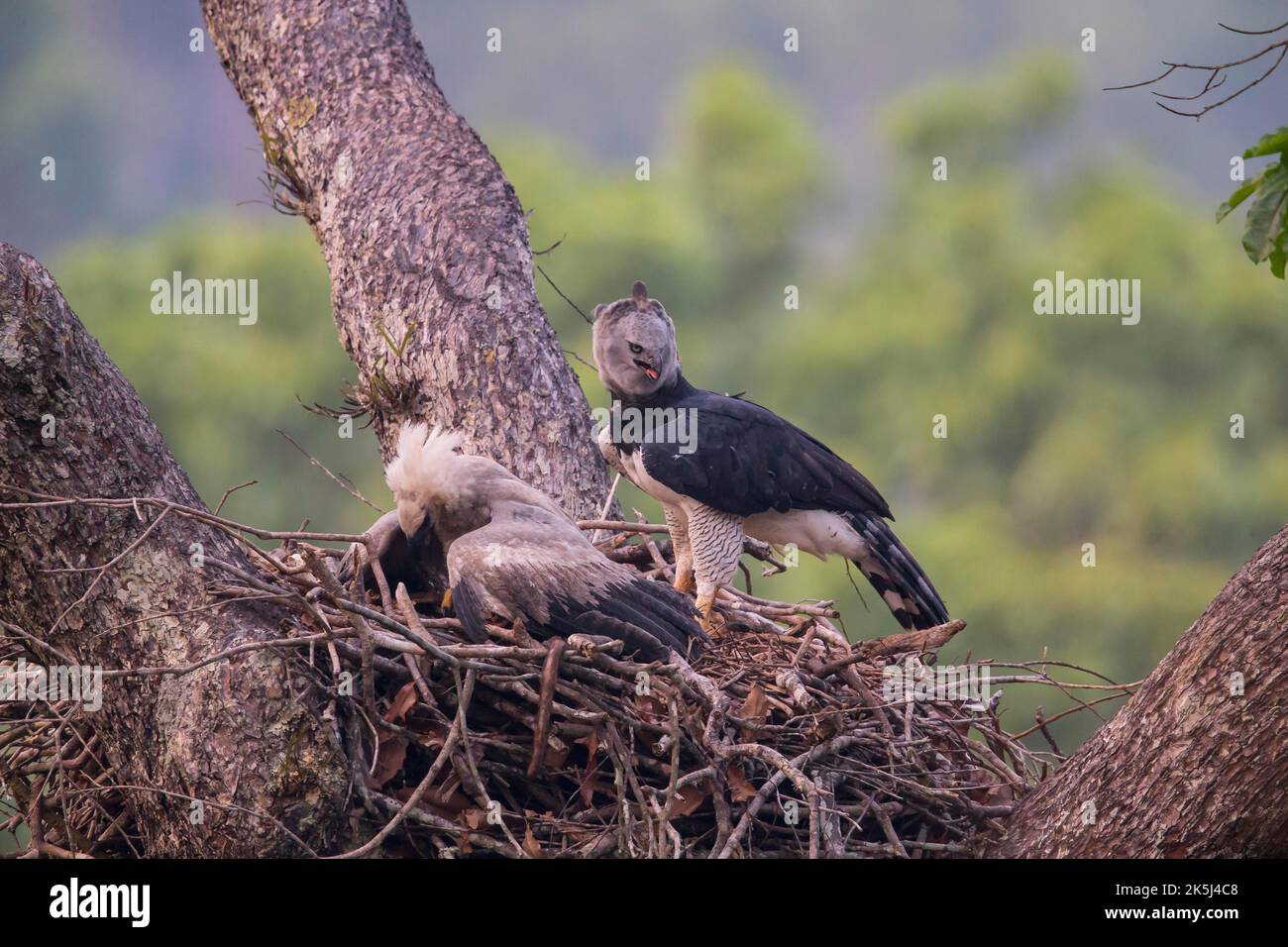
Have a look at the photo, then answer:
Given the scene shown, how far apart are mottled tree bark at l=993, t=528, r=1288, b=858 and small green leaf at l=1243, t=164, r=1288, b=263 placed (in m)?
0.61

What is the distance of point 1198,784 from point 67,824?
2.51 metres

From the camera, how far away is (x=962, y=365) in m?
15.4

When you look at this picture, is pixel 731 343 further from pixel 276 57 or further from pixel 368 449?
pixel 276 57

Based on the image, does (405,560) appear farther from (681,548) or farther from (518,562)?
(681,548)

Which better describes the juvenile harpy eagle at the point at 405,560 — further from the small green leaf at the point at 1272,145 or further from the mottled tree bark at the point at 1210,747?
the small green leaf at the point at 1272,145

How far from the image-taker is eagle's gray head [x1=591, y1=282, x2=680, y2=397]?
13.7 ft

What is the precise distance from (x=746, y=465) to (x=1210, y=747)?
178 cm

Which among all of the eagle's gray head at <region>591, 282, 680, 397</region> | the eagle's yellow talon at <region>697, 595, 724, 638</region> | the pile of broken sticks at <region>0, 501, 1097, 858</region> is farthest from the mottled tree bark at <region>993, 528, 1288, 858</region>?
the eagle's gray head at <region>591, 282, 680, 397</region>

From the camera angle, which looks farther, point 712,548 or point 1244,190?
point 712,548

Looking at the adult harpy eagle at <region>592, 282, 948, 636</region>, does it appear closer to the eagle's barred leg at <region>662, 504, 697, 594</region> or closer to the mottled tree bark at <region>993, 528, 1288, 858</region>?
the eagle's barred leg at <region>662, 504, 697, 594</region>

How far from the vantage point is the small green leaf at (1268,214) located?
8.31 feet

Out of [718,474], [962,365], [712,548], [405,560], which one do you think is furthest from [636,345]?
[962,365]

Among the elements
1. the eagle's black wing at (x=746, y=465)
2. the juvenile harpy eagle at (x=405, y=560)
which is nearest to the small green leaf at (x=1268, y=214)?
the eagle's black wing at (x=746, y=465)

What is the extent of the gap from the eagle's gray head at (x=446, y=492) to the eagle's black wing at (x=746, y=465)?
48 centimetres
